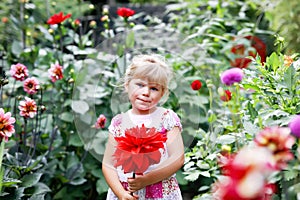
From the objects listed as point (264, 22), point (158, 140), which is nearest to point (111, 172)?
point (158, 140)

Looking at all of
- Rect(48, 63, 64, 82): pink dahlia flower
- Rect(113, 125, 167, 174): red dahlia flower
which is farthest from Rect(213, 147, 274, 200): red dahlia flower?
Rect(48, 63, 64, 82): pink dahlia flower

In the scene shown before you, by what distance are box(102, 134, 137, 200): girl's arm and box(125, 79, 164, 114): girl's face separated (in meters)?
0.15

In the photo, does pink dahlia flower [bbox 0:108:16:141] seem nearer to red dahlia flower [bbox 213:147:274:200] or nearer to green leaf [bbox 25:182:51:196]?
green leaf [bbox 25:182:51:196]

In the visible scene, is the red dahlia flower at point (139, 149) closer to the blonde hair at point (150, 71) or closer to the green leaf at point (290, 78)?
the blonde hair at point (150, 71)

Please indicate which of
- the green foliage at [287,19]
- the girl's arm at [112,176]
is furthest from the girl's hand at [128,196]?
the green foliage at [287,19]

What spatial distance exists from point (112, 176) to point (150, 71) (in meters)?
0.36

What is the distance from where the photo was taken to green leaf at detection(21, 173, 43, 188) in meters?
2.01

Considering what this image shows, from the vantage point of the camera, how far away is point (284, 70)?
155cm

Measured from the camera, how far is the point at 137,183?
146cm

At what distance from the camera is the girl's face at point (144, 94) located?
152 centimetres

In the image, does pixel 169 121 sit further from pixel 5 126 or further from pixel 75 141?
pixel 75 141

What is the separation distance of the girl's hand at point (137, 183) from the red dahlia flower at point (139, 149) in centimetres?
6

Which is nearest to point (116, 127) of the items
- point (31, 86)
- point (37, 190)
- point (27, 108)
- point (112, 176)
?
point (112, 176)

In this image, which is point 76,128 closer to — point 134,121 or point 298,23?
point 134,121
